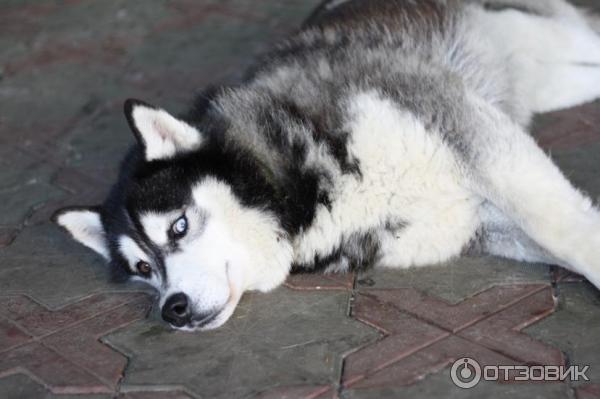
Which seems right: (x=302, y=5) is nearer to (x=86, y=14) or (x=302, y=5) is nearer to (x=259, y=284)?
(x=86, y=14)

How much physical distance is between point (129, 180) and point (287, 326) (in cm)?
107

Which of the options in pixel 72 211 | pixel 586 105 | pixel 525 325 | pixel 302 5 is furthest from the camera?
pixel 302 5

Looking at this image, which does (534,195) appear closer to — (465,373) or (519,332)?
(519,332)

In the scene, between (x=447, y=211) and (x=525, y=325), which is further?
(x=447, y=211)

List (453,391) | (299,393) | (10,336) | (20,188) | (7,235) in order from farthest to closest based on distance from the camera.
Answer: (20,188) → (7,235) → (10,336) → (299,393) → (453,391)

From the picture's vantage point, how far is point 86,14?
31.0 ft

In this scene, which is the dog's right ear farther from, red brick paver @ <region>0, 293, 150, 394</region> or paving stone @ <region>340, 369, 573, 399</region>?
paving stone @ <region>340, 369, 573, 399</region>

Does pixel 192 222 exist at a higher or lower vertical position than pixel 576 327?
higher

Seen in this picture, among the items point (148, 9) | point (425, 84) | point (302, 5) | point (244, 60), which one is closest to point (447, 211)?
point (425, 84)

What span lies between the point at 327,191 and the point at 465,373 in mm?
1126

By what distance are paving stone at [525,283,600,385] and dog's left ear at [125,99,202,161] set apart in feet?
6.10

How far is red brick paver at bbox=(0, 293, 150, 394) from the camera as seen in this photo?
4316 mm

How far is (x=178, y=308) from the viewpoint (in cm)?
429

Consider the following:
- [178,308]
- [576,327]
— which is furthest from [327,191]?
Answer: [576,327]
